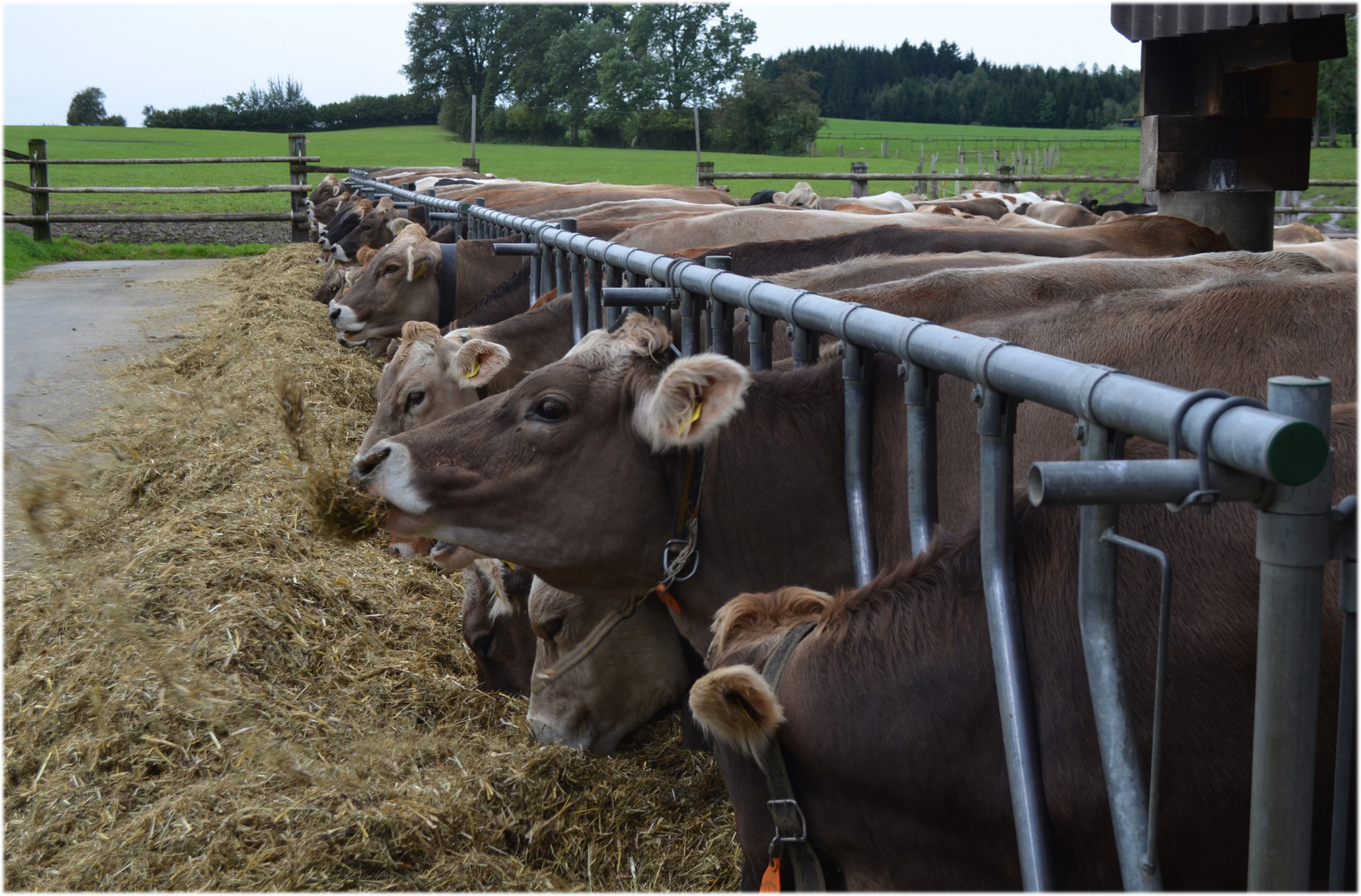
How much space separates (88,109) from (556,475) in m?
82.6

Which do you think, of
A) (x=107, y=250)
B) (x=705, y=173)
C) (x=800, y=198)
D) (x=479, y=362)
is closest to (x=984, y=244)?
(x=479, y=362)

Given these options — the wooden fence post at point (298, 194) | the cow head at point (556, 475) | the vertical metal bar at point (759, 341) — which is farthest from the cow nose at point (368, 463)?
the wooden fence post at point (298, 194)

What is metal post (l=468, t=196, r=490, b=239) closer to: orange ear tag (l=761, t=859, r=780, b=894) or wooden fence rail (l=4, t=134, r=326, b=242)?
orange ear tag (l=761, t=859, r=780, b=894)

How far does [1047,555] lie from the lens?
56.1 inches

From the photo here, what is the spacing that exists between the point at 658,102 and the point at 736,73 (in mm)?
4719

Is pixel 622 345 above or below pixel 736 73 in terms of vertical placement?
→ below

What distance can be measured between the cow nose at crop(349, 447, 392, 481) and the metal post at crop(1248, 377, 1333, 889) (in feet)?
6.90

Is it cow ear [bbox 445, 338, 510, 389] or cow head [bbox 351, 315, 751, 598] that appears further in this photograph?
cow ear [bbox 445, 338, 510, 389]

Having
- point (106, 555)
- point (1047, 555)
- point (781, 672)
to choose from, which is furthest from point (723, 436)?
point (106, 555)

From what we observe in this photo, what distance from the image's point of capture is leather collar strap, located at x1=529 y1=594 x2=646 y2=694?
3.18m

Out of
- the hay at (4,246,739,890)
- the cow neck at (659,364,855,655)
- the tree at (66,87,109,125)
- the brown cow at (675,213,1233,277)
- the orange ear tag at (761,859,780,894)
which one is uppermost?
the tree at (66,87,109,125)

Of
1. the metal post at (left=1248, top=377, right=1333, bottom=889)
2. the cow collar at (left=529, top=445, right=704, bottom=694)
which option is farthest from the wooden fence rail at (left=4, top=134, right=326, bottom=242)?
the metal post at (left=1248, top=377, right=1333, bottom=889)

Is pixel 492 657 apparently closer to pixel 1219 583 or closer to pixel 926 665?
pixel 926 665

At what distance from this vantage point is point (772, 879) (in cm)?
161
